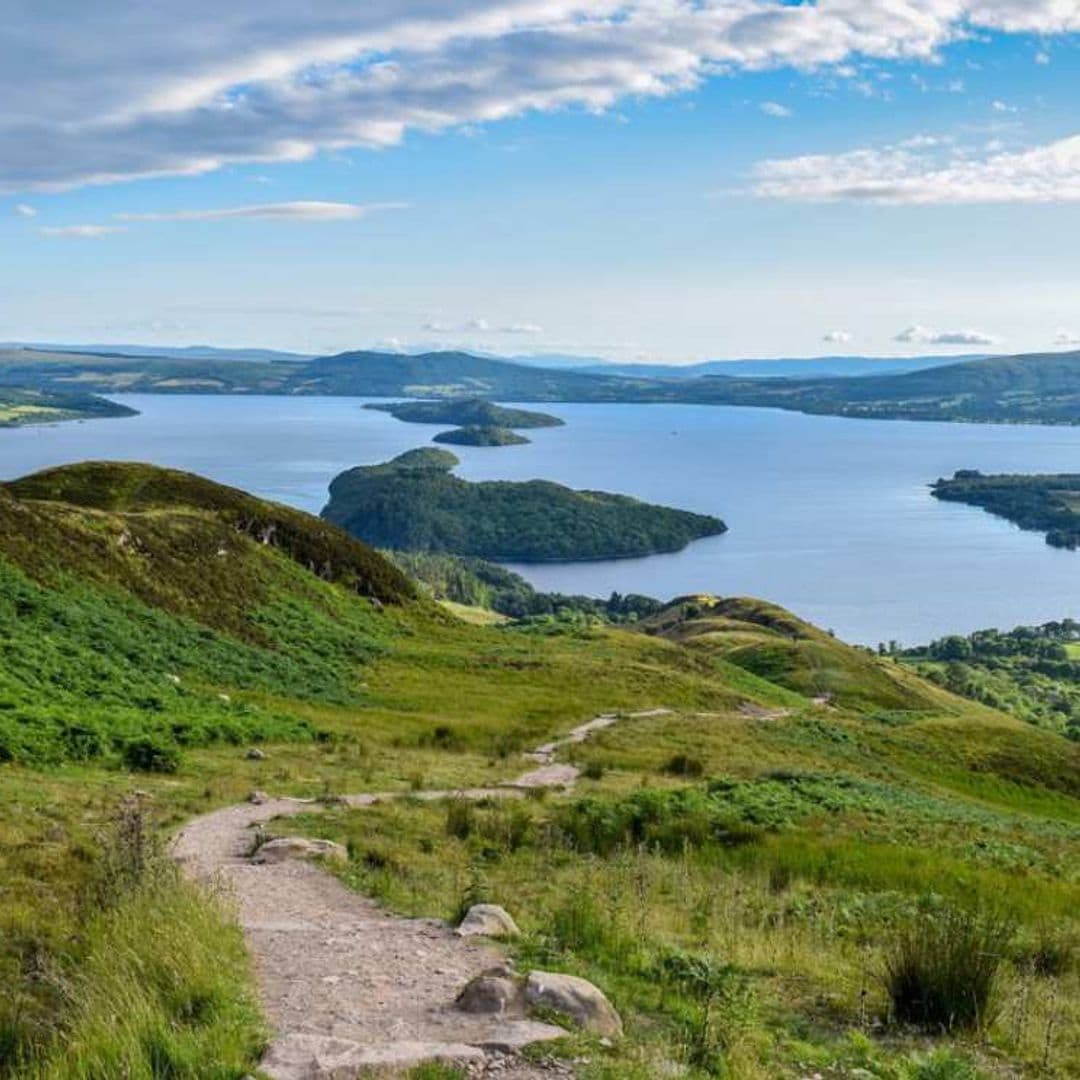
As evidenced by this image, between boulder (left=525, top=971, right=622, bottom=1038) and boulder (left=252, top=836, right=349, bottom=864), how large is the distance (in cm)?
777

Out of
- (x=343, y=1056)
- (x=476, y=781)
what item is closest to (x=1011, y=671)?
(x=476, y=781)

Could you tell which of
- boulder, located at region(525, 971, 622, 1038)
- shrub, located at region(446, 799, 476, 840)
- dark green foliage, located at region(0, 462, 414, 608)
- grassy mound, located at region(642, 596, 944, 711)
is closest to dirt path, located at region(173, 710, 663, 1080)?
boulder, located at region(525, 971, 622, 1038)

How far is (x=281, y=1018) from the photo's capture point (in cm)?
838

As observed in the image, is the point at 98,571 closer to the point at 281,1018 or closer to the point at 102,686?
the point at 102,686

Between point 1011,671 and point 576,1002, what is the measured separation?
196318mm

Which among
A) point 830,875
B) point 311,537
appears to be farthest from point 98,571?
point 830,875

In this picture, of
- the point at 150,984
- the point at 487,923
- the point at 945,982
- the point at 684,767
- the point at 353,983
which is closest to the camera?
the point at 150,984

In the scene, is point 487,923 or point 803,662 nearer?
point 487,923

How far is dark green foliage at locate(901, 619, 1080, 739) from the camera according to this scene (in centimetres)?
14919

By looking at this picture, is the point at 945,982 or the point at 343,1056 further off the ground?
the point at 343,1056

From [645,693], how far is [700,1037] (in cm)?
4768

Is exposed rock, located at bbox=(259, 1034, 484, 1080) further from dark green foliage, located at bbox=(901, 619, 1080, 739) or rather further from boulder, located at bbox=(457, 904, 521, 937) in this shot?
dark green foliage, located at bbox=(901, 619, 1080, 739)

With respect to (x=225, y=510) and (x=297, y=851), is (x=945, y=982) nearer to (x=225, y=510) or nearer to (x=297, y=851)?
(x=297, y=851)

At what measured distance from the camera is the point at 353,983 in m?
9.50
